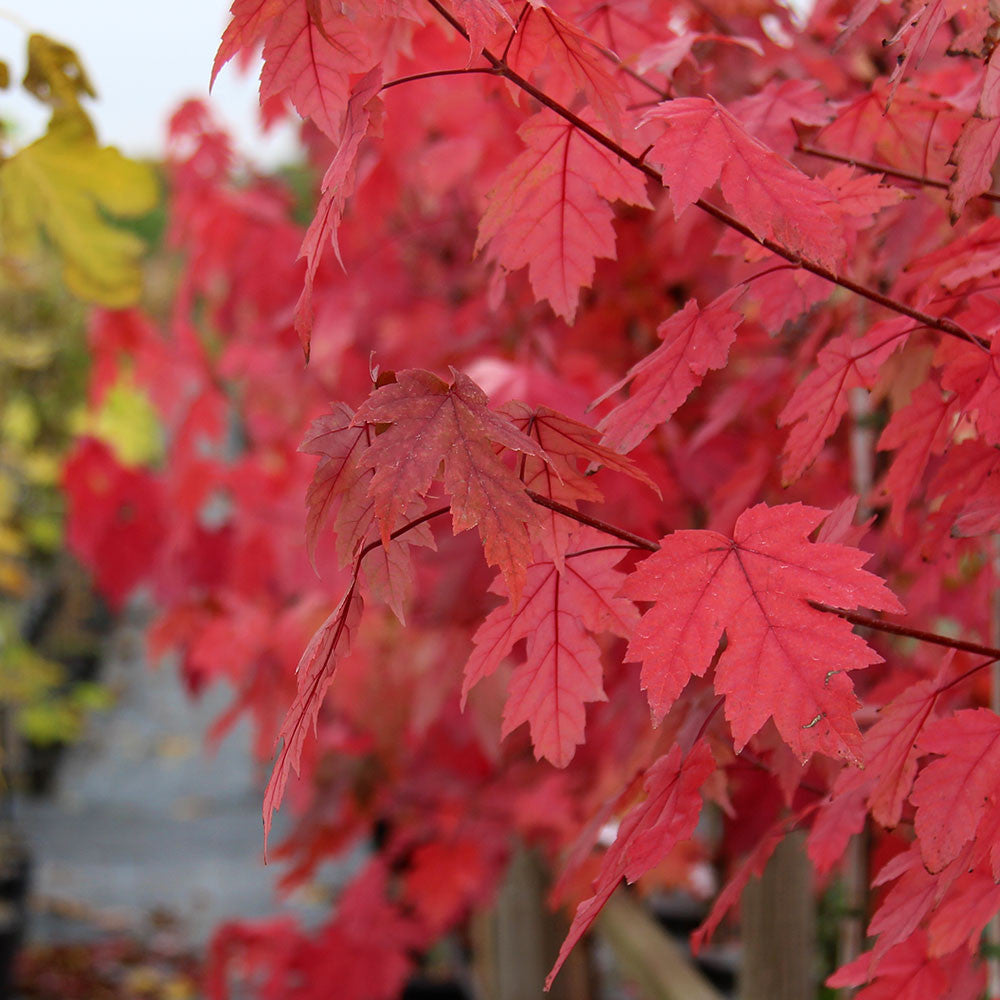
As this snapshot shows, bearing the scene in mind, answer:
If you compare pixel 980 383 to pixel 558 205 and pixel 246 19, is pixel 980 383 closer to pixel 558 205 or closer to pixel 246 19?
pixel 558 205

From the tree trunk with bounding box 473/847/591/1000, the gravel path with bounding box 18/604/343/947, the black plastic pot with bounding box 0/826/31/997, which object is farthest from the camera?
the gravel path with bounding box 18/604/343/947

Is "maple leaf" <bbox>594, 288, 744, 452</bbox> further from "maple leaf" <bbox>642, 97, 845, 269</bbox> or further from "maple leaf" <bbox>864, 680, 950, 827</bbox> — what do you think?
"maple leaf" <bbox>864, 680, 950, 827</bbox>

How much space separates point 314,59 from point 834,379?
0.32 metres

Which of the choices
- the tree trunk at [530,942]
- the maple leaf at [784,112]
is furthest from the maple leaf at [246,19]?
the tree trunk at [530,942]

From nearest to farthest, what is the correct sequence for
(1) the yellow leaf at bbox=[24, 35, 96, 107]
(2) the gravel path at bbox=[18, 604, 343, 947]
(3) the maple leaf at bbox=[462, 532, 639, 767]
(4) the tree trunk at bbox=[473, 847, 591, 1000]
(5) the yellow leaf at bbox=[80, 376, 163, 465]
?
1. (3) the maple leaf at bbox=[462, 532, 639, 767]
2. (1) the yellow leaf at bbox=[24, 35, 96, 107]
3. (4) the tree trunk at bbox=[473, 847, 591, 1000]
4. (2) the gravel path at bbox=[18, 604, 343, 947]
5. (5) the yellow leaf at bbox=[80, 376, 163, 465]

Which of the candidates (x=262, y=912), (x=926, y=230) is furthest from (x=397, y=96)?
(x=262, y=912)

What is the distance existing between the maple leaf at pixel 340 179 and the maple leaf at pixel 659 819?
0.88 ft

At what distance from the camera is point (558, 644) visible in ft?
1.99

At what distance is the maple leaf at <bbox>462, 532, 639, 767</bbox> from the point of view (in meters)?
0.60

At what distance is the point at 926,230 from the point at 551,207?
1.22 feet

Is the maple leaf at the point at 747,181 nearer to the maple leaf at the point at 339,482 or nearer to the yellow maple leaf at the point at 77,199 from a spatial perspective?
the maple leaf at the point at 339,482

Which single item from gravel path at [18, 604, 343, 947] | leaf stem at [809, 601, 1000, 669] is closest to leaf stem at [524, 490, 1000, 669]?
leaf stem at [809, 601, 1000, 669]

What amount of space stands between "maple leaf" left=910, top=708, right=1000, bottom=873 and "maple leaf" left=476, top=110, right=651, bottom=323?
30 cm

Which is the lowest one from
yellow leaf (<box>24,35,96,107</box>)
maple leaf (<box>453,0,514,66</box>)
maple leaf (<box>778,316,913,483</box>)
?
maple leaf (<box>778,316,913,483</box>)
